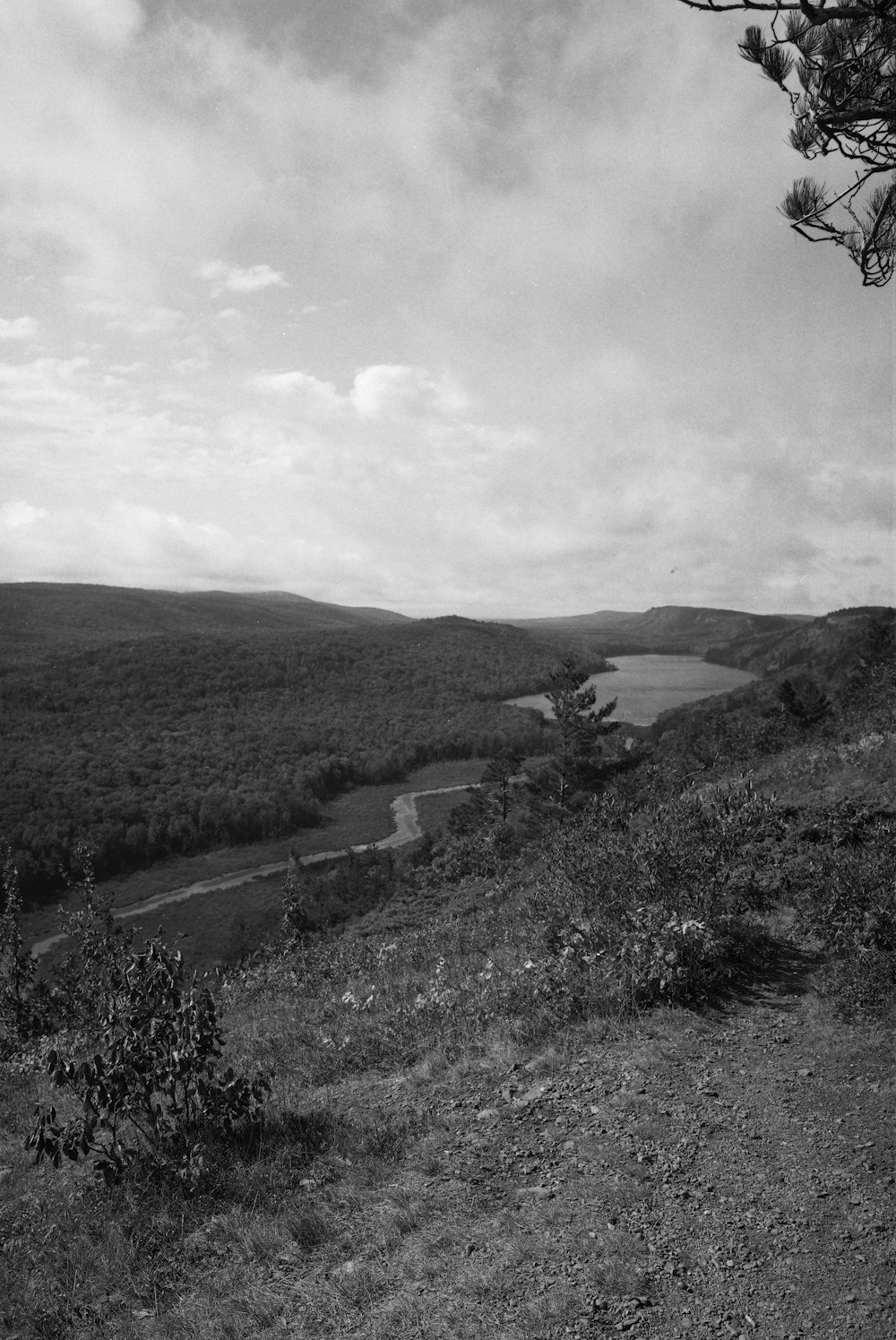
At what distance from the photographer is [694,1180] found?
12.6 ft

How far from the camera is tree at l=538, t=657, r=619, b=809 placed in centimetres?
3569

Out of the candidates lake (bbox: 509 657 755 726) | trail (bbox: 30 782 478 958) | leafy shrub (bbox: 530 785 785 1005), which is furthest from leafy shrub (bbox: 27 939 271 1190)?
trail (bbox: 30 782 478 958)

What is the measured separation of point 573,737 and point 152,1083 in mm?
32176

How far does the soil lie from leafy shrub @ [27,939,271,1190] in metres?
1.80

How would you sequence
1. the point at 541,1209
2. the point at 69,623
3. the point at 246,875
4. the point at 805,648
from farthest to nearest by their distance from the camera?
1. the point at 69,623
2. the point at 805,648
3. the point at 246,875
4. the point at 541,1209

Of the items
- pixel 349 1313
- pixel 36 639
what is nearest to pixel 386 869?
pixel 349 1313

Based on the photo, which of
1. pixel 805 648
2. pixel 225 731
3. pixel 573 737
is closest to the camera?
pixel 573 737

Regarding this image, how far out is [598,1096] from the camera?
4.76 m

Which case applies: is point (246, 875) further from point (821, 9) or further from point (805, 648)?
point (805, 648)

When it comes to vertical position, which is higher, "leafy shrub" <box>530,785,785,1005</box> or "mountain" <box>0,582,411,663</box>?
"mountain" <box>0,582,411,663</box>

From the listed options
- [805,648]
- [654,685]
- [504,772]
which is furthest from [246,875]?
[805,648]

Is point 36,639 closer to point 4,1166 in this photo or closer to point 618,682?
point 618,682

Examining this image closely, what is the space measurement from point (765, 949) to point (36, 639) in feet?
545

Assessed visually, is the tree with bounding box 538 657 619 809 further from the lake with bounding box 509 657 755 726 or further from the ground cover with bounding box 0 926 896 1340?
the ground cover with bounding box 0 926 896 1340
